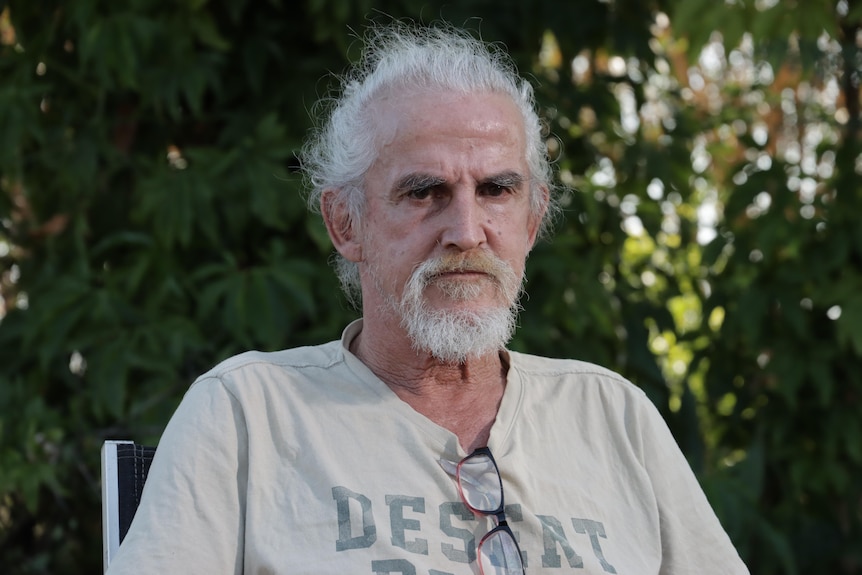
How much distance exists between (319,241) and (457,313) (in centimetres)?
135

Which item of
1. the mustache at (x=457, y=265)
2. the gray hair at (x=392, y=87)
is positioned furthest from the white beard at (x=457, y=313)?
the gray hair at (x=392, y=87)

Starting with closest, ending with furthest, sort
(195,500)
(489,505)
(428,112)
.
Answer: (195,500), (489,505), (428,112)

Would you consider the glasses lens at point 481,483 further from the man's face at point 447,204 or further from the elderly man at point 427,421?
the man's face at point 447,204

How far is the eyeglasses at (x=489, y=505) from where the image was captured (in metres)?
1.98

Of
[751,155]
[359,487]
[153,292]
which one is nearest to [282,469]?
[359,487]

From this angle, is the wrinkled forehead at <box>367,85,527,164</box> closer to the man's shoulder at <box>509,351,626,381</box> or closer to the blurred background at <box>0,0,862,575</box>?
the man's shoulder at <box>509,351,626,381</box>

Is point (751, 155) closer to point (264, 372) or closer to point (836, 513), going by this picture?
point (836, 513)

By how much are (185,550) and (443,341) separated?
0.56 metres

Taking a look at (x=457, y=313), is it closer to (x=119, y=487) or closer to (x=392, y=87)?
(x=392, y=87)

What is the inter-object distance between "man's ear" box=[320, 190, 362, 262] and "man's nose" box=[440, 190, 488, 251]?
0.23 metres

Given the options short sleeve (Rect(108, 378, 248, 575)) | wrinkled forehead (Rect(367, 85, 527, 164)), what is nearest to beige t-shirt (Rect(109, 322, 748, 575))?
short sleeve (Rect(108, 378, 248, 575))

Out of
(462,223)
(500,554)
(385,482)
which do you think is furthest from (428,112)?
(500,554)

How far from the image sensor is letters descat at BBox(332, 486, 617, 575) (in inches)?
75.7

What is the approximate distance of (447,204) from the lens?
2.11 m
